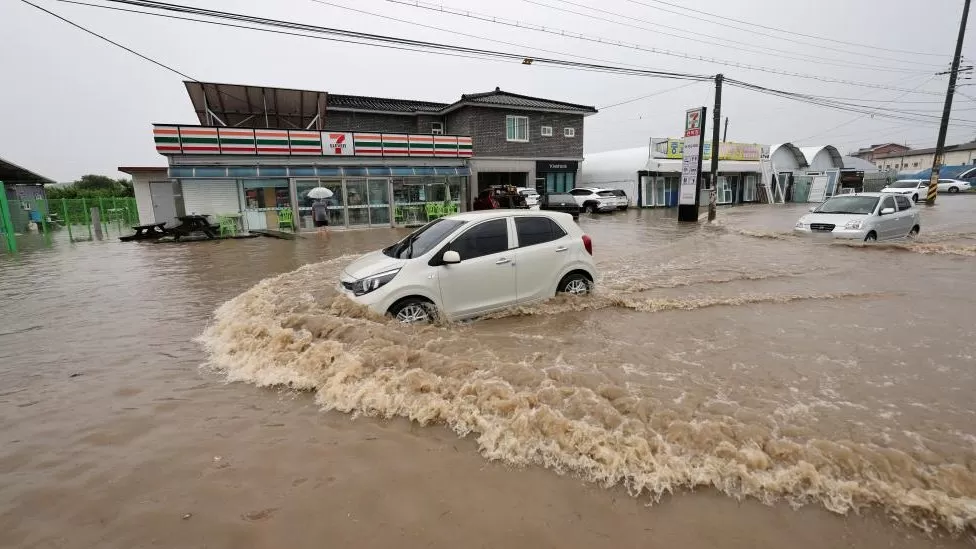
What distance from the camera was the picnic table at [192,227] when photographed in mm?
16109

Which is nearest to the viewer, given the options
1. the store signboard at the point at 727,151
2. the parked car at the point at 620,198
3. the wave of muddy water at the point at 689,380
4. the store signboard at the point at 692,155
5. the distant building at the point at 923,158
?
the wave of muddy water at the point at 689,380

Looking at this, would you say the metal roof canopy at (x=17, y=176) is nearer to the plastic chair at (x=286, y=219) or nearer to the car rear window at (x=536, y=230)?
the plastic chair at (x=286, y=219)

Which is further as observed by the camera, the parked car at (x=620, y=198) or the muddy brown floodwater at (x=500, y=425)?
the parked car at (x=620, y=198)

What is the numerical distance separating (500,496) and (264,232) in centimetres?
1814

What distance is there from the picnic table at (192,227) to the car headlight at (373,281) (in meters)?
14.2

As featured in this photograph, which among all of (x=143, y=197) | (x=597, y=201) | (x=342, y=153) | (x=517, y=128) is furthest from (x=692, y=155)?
(x=143, y=197)

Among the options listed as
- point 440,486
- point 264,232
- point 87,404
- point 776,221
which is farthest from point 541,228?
point 776,221

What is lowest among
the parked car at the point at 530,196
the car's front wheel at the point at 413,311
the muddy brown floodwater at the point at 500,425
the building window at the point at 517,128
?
the muddy brown floodwater at the point at 500,425

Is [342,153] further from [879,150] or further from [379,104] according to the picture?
[879,150]

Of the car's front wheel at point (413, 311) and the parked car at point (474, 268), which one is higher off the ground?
the parked car at point (474, 268)

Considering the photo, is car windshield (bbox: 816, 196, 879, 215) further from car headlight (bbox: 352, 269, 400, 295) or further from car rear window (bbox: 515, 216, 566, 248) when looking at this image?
car headlight (bbox: 352, 269, 400, 295)

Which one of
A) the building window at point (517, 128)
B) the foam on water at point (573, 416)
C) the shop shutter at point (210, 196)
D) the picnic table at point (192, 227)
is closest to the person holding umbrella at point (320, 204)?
the shop shutter at point (210, 196)

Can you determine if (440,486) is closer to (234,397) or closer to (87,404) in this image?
(234,397)

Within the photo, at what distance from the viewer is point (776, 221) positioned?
20172mm
